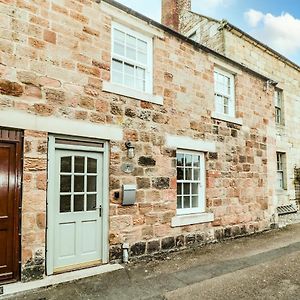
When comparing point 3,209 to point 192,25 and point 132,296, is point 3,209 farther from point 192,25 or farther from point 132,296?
point 192,25

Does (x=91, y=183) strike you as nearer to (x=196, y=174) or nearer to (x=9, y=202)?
(x=9, y=202)

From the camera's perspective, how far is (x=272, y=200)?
10.0 meters

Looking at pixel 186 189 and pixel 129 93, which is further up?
pixel 129 93

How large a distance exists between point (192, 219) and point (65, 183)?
3470mm

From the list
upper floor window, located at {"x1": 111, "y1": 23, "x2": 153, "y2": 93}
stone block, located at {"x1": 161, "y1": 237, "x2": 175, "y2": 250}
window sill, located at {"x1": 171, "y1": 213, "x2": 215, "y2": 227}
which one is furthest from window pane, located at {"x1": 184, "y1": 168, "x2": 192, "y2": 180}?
upper floor window, located at {"x1": 111, "y1": 23, "x2": 153, "y2": 93}

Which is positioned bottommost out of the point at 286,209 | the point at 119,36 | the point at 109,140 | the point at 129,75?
the point at 286,209

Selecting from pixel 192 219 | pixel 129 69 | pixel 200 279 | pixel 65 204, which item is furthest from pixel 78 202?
pixel 129 69

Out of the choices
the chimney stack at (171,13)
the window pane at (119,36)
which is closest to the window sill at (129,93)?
the window pane at (119,36)

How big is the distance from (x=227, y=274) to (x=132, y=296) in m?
2.02

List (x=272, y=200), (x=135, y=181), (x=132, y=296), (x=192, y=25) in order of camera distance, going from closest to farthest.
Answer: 1. (x=132, y=296)
2. (x=135, y=181)
3. (x=272, y=200)
4. (x=192, y=25)

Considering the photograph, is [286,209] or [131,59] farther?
[286,209]

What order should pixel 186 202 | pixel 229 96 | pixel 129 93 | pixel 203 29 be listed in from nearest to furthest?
pixel 129 93, pixel 186 202, pixel 229 96, pixel 203 29

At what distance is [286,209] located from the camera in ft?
39.1

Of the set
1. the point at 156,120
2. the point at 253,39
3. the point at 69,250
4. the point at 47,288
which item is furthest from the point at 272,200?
the point at 47,288
